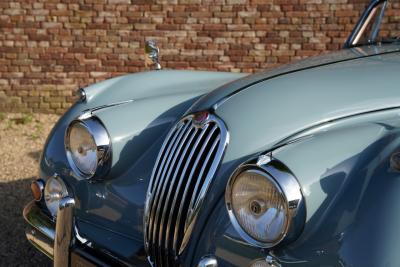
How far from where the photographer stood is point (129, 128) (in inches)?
101

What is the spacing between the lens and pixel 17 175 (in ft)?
16.2

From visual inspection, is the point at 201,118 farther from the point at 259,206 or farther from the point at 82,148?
the point at 82,148

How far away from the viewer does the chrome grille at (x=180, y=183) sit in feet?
6.58

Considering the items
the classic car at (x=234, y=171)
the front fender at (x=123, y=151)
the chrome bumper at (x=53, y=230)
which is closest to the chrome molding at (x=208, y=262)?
the classic car at (x=234, y=171)

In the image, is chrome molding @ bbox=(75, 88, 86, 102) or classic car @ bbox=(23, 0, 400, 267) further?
chrome molding @ bbox=(75, 88, 86, 102)

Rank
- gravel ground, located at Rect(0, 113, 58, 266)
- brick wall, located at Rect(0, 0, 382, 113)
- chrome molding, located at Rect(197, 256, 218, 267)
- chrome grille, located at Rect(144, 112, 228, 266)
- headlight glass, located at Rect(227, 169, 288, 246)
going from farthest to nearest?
1. brick wall, located at Rect(0, 0, 382, 113)
2. gravel ground, located at Rect(0, 113, 58, 266)
3. chrome grille, located at Rect(144, 112, 228, 266)
4. chrome molding, located at Rect(197, 256, 218, 267)
5. headlight glass, located at Rect(227, 169, 288, 246)

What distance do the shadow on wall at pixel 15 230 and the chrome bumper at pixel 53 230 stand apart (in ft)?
2.59

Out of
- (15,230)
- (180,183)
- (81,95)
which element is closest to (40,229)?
(81,95)

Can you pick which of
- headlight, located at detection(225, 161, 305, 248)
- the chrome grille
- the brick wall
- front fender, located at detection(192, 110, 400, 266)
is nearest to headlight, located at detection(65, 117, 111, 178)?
the chrome grille

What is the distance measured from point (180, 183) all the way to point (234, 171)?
1.11 ft

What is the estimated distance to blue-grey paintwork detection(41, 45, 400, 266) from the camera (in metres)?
1.71

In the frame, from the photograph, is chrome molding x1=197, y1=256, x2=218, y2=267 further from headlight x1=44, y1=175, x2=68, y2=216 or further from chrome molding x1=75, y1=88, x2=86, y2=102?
chrome molding x1=75, y1=88, x2=86, y2=102

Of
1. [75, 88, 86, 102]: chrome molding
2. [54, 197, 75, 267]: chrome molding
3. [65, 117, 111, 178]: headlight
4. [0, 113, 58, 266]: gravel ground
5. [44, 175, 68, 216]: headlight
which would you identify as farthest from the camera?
[0, 113, 58, 266]: gravel ground

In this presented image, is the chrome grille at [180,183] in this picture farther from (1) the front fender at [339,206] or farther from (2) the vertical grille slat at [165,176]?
(1) the front fender at [339,206]
